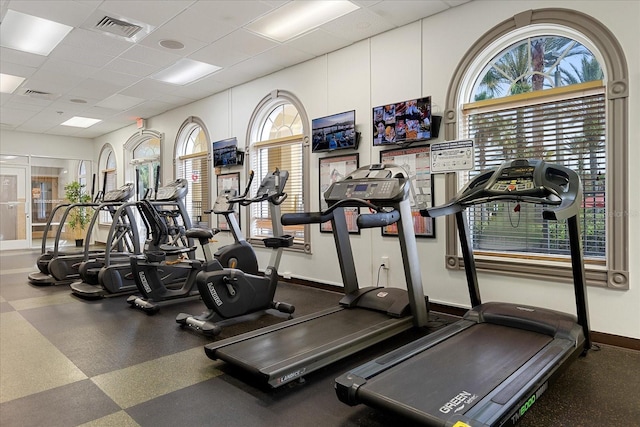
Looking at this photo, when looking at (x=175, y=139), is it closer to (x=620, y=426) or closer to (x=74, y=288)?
(x=74, y=288)

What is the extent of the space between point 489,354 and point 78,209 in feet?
37.9

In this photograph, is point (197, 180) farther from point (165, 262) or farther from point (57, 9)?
point (57, 9)

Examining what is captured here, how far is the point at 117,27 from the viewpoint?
179 inches

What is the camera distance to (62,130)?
1052 cm

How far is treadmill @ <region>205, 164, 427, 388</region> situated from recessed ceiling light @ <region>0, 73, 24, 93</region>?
6043 millimetres

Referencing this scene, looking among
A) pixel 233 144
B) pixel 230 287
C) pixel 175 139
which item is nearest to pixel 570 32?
pixel 230 287

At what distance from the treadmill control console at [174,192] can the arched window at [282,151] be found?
137 centimetres

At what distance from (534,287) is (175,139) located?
7.09 meters

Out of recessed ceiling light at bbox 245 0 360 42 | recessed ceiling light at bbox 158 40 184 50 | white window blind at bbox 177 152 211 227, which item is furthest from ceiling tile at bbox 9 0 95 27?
white window blind at bbox 177 152 211 227

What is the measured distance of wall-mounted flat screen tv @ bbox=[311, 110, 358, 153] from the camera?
4907 mm

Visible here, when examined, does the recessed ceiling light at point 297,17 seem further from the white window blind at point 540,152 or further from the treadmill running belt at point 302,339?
the treadmill running belt at point 302,339

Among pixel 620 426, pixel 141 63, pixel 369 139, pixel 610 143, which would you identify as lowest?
pixel 620 426

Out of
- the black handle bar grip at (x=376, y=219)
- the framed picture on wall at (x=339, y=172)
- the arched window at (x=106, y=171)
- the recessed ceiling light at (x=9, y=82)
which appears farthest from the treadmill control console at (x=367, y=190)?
the arched window at (x=106, y=171)

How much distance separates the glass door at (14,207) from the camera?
10.4 m
